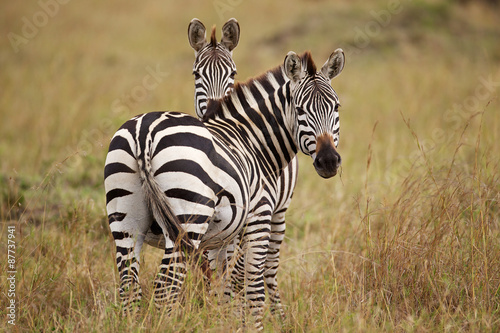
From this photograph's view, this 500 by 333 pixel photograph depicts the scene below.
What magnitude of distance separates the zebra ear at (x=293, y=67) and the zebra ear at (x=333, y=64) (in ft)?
0.78

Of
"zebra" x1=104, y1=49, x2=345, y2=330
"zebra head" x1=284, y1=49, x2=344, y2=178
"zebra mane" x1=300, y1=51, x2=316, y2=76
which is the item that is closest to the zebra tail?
"zebra" x1=104, y1=49, x2=345, y2=330

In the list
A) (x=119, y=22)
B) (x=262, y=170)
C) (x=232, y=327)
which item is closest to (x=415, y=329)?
(x=232, y=327)

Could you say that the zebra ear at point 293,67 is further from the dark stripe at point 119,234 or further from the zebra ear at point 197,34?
the dark stripe at point 119,234

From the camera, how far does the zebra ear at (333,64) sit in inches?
158

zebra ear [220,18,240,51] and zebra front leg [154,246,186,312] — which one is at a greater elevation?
zebra ear [220,18,240,51]

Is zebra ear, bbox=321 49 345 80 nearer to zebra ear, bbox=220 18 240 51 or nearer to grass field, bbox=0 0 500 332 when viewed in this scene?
grass field, bbox=0 0 500 332

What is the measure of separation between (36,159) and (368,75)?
959 cm

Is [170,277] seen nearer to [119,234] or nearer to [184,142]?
Result: [119,234]

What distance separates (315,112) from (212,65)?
5.08ft

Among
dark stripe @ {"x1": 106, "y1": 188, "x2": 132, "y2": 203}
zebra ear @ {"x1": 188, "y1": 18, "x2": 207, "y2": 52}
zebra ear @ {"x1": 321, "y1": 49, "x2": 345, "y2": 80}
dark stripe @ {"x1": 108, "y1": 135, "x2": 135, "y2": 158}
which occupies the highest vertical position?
zebra ear @ {"x1": 188, "y1": 18, "x2": 207, "y2": 52}

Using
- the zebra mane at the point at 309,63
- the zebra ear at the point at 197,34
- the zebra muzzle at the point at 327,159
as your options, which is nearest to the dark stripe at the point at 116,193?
the zebra muzzle at the point at 327,159

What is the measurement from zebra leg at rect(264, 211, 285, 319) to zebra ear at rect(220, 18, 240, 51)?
195cm

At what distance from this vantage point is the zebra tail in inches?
120

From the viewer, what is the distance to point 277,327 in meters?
3.56
